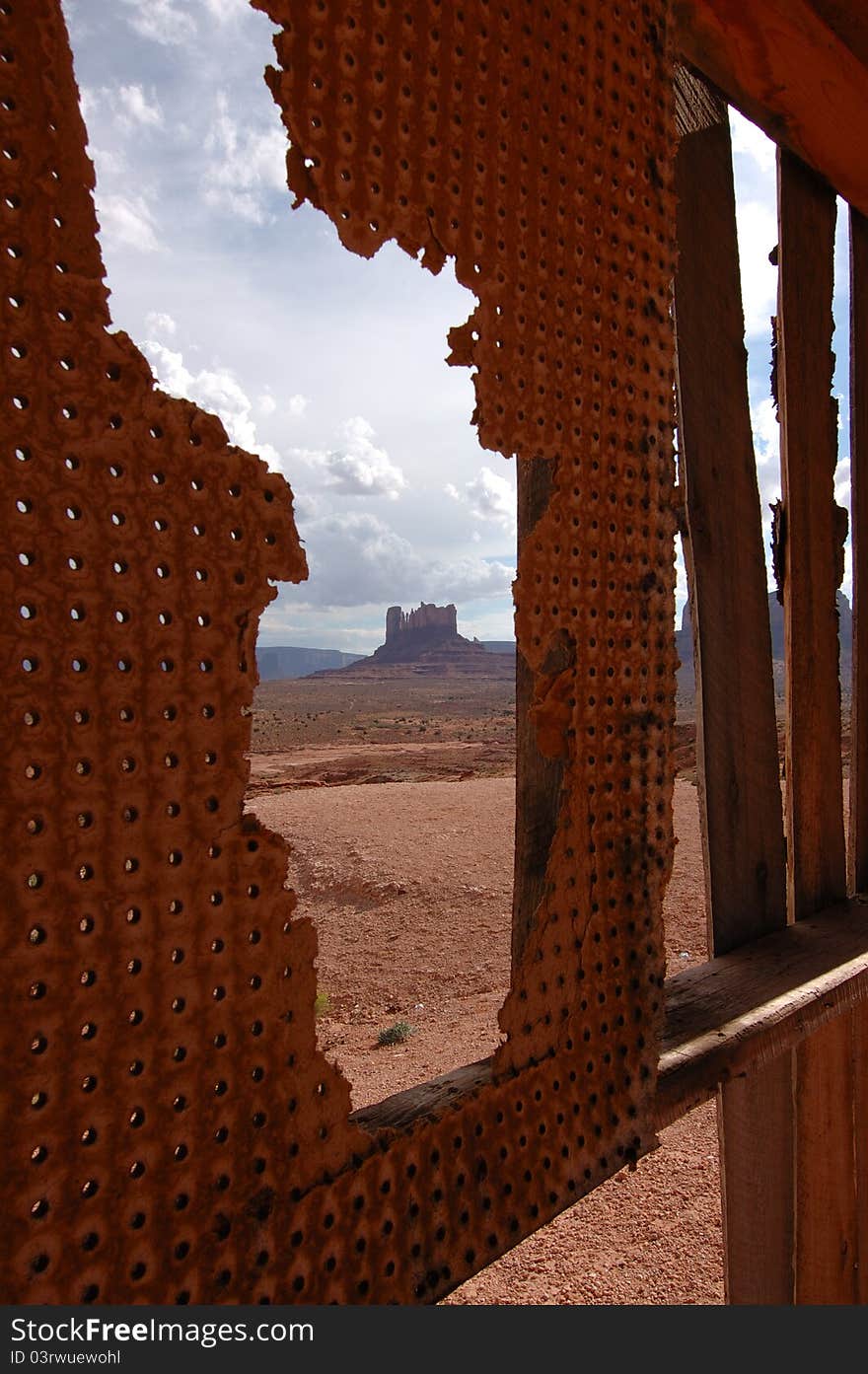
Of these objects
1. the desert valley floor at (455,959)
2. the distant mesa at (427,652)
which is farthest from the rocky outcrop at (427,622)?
the desert valley floor at (455,959)

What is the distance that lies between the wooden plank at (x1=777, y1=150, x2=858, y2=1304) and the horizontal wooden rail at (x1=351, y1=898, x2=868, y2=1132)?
29cm

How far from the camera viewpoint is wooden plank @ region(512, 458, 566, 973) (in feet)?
4.81

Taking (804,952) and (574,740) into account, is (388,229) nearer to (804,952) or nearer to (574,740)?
(574,740)

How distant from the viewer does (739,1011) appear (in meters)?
1.81

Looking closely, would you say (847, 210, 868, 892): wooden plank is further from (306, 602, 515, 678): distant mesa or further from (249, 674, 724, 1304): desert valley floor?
(306, 602, 515, 678): distant mesa

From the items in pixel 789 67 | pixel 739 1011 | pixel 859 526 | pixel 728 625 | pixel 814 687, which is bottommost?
pixel 739 1011

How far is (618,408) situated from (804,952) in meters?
1.47

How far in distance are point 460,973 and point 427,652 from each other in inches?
3185

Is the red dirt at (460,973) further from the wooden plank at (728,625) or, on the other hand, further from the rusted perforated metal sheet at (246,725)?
the wooden plank at (728,625)

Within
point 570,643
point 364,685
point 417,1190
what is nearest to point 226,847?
point 417,1190

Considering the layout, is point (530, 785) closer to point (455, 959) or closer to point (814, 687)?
point (814, 687)

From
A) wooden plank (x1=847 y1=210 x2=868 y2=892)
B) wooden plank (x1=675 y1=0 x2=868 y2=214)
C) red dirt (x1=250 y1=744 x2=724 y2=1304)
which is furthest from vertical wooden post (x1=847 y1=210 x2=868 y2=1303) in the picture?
red dirt (x1=250 y1=744 x2=724 y2=1304)

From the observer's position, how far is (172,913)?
36.8 inches

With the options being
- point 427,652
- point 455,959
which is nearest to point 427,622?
point 427,652
